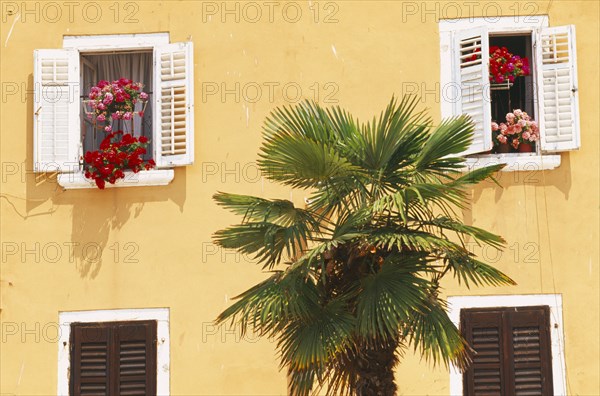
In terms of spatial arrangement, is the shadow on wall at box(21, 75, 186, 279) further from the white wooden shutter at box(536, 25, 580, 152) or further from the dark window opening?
the white wooden shutter at box(536, 25, 580, 152)

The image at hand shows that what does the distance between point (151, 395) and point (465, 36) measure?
420cm

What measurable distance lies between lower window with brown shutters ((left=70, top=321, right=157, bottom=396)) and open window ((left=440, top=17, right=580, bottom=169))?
3300 mm

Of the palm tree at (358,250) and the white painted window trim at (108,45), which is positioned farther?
the white painted window trim at (108,45)

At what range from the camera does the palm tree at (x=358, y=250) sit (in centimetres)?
1133

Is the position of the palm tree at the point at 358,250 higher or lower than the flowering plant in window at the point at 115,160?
lower

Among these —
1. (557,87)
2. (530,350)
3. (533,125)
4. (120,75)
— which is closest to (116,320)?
(120,75)

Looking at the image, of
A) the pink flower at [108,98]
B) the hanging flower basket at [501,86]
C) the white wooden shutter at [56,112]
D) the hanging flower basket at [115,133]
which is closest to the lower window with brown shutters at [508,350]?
the hanging flower basket at [501,86]

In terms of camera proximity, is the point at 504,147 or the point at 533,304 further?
the point at 504,147

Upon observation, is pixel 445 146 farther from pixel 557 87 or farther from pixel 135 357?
pixel 135 357

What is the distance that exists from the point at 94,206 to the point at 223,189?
1.16 metres

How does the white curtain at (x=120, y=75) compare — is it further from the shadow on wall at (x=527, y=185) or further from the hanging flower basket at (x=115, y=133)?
the shadow on wall at (x=527, y=185)

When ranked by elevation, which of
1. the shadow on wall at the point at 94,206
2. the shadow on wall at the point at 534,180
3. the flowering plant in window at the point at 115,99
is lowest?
the shadow on wall at the point at 94,206

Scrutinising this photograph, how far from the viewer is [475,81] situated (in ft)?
46.2

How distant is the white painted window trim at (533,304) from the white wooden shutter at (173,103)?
2.74 m
